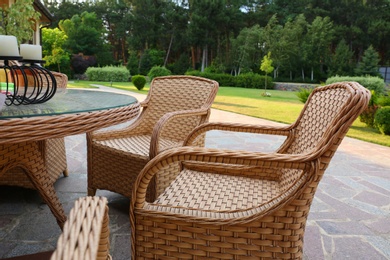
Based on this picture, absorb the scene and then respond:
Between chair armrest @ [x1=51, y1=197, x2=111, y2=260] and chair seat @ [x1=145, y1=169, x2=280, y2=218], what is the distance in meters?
0.57

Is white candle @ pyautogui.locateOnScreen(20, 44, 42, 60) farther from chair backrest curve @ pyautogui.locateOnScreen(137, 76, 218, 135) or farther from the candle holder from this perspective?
chair backrest curve @ pyautogui.locateOnScreen(137, 76, 218, 135)

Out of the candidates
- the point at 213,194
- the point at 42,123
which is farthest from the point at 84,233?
the point at 213,194

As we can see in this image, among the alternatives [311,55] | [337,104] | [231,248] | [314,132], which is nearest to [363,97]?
[337,104]

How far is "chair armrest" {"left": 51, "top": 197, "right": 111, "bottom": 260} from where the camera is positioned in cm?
37

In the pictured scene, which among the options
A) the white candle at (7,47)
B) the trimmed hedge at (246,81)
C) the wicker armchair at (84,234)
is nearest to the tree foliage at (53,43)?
the trimmed hedge at (246,81)

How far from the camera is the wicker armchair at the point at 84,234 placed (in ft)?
1.22

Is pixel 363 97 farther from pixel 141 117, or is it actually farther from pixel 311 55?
pixel 311 55

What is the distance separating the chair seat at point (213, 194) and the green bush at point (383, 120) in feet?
14.6

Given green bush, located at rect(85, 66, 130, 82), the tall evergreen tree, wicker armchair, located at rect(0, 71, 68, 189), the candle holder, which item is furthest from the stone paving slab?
the tall evergreen tree

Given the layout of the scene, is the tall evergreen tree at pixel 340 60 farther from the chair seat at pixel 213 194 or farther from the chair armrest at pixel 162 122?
the chair seat at pixel 213 194

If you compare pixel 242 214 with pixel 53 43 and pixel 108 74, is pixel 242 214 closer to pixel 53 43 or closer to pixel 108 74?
pixel 108 74

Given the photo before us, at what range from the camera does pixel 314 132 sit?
1290mm

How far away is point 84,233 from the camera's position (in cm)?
42

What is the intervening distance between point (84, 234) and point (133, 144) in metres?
1.65
